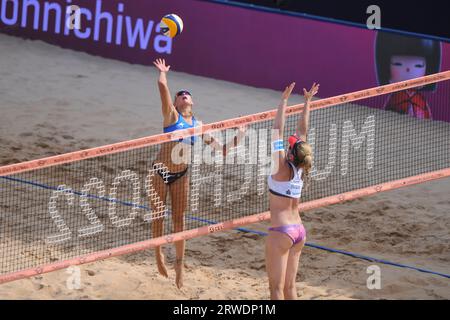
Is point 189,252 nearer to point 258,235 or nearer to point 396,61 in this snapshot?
point 258,235

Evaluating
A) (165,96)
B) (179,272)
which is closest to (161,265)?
(179,272)

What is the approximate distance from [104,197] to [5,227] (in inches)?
73.7

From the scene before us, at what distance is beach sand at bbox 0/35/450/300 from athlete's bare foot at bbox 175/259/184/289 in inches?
4.0

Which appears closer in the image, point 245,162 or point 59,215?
point 59,215

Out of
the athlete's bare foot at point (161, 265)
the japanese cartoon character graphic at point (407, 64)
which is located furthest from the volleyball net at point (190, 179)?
the athlete's bare foot at point (161, 265)

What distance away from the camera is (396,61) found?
19.3m

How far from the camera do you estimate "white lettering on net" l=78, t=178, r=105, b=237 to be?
547 inches

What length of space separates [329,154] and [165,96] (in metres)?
5.93

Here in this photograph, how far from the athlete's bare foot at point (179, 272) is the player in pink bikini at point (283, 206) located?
1.73 m

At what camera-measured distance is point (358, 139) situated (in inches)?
697

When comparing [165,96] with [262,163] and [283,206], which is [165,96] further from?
[262,163]

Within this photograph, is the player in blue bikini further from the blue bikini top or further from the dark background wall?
the dark background wall

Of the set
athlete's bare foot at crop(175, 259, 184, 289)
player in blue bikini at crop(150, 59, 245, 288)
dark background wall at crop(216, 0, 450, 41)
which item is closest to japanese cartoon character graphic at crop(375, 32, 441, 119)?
dark background wall at crop(216, 0, 450, 41)
